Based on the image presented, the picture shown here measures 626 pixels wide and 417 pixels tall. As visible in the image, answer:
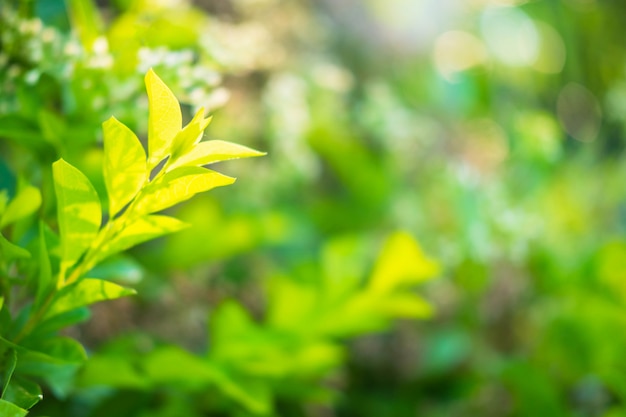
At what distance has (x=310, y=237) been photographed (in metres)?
1.01

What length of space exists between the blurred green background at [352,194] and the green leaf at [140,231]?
128mm

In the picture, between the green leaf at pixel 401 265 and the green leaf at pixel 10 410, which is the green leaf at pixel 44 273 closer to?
the green leaf at pixel 10 410

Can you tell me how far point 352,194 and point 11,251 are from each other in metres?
0.78

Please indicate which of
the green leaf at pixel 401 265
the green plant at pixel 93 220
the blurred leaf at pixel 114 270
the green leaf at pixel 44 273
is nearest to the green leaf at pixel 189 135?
the green plant at pixel 93 220

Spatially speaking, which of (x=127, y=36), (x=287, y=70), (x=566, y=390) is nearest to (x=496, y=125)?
(x=287, y=70)

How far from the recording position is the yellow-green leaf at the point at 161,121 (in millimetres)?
329

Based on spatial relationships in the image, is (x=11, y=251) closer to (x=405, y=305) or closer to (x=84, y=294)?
(x=84, y=294)

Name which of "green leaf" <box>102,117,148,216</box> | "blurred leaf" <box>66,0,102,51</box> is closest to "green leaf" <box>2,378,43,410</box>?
"green leaf" <box>102,117,148,216</box>

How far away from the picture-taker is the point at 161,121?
0.34 m

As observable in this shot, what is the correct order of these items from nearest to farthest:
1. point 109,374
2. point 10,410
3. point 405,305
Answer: point 10,410 → point 109,374 → point 405,305

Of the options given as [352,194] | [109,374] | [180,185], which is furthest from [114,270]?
[352,194]

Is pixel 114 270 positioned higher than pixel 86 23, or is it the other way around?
pixel 86 23

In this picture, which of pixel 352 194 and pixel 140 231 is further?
pixel 352 194

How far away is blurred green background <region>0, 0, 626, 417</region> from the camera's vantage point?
522 millimetres
